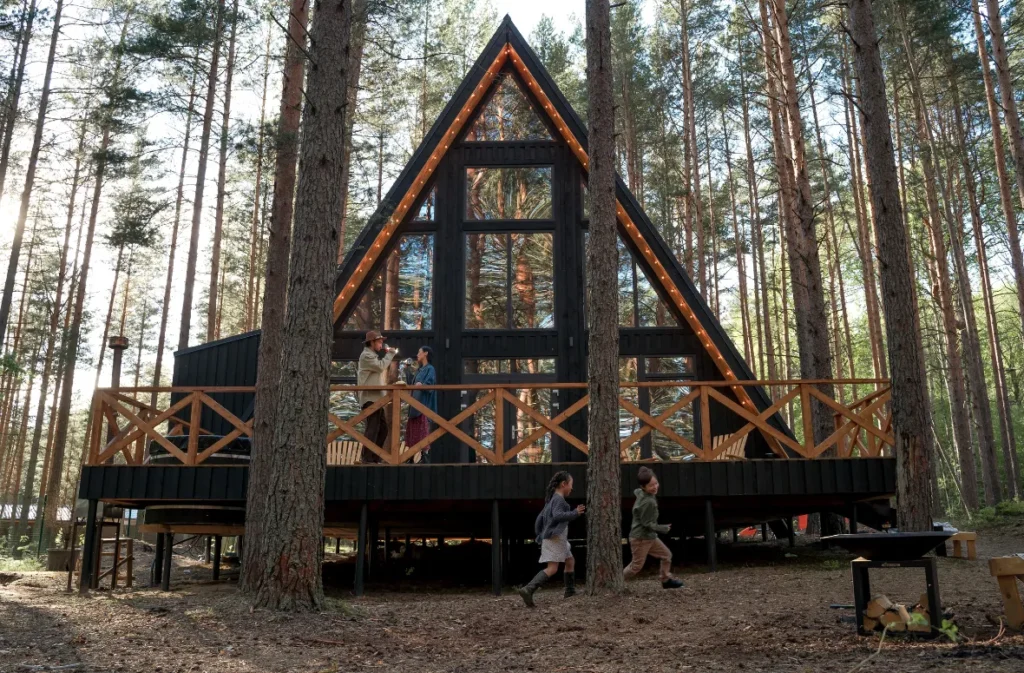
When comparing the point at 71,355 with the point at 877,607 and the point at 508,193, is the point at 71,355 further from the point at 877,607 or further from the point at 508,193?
the point at 877,607

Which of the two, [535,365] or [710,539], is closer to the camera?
[710,539]

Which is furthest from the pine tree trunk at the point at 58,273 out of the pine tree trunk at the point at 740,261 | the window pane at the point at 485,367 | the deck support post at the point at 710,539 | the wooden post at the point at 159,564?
the pine tree trunk at the point at 740,261

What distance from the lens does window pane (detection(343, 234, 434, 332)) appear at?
13.3m

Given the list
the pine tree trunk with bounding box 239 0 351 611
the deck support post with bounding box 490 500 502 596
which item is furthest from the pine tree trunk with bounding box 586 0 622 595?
the pine tree trunk with bounding box 239 0 351 611

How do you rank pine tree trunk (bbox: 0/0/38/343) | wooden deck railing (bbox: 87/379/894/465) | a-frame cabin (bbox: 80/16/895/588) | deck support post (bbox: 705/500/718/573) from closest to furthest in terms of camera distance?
deck support post (bbox: 705/500/718/573) < wooden deck railing (bbox: 87/379/894/465) < a-frame cabin (bbox: 80/16/895/588) < pine tree trunk (bbox: 0/0/38/343)

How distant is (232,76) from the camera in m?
20.2

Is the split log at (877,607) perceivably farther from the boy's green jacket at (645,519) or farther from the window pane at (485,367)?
the window pane at (485,367)

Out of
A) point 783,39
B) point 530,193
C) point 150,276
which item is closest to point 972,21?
point 783,39

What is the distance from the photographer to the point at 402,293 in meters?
13.5

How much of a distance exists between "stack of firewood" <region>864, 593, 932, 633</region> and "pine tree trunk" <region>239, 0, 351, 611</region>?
449 cm

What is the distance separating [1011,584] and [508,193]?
991cm

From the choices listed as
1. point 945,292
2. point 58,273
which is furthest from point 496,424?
point 58,273

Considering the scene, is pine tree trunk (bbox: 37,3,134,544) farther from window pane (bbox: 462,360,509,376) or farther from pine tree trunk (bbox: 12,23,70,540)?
window pane (bbox: 462,360,509,376)

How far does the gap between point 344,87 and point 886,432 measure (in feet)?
26.2
